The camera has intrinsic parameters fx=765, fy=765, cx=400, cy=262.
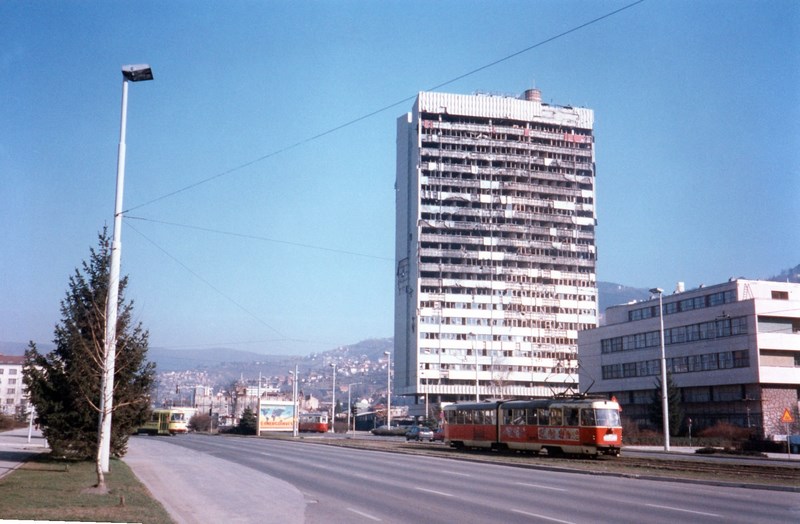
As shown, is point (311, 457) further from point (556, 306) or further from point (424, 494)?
point (556, 306)

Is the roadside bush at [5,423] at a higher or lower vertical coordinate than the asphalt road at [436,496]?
lower

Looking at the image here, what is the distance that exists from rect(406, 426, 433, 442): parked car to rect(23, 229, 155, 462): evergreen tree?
153 ft

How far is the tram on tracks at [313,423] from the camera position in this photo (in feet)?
Result: 331

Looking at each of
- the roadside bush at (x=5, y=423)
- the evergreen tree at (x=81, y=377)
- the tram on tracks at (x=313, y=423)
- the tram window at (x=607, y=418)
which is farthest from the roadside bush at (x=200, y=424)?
the evergreen tree at (x=81, y=377)

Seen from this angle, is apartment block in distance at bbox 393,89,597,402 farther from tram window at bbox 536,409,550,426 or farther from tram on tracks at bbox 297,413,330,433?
tram window at bbox 536,409,550,426

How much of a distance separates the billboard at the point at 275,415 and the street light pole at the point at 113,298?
62.4 meters

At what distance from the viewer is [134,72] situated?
21359 mm

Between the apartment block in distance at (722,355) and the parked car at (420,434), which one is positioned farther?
the apartment block in distance at (722,355)

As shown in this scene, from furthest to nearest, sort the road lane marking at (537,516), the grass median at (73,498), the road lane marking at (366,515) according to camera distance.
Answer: the road lane marking at (366,515), the road lane marking at (537,516), the grass median at (73,498)

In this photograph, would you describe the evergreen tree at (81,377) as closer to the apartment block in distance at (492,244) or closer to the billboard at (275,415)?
the billboard at (275,415)

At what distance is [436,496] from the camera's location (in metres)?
19.7

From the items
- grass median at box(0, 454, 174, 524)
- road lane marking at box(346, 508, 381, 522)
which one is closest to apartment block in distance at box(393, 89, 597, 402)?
grass median at box(0, 454, 174, 524)

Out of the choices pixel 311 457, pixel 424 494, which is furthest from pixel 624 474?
pixel 311 457

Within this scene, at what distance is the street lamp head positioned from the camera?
21.3 meters
